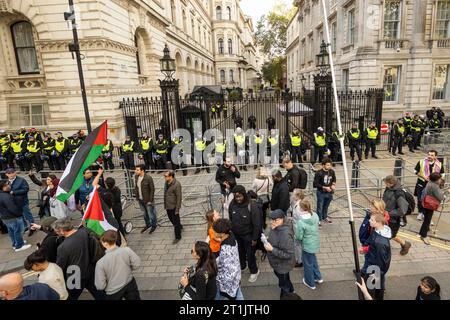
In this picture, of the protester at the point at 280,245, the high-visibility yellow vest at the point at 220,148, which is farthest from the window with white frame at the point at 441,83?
the protester at the point at 280,245

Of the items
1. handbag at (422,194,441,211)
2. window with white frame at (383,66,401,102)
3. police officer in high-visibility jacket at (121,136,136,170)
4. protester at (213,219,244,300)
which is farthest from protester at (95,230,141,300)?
window with white frame at (383,66,401,102)

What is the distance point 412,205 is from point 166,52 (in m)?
10.9

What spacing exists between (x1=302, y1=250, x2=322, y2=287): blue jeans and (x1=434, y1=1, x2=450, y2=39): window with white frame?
22.0 m

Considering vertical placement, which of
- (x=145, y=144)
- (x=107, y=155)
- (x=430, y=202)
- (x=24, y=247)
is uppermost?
(x=145, y=144)

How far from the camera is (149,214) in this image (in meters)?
7.74

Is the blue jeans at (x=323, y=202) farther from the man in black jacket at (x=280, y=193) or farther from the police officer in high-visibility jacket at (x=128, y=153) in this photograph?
the police officer in high-visibility jacket at (x=128, y=153)

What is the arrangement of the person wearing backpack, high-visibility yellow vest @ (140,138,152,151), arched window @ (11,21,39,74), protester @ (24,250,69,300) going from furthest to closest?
arched window @ (11,21,39,74), high-visibility yellow vest @ (140,138,152,151), the person wearing backpack, protester @ (24,250,69,300)

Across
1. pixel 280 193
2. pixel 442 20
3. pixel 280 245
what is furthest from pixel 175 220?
pixel 442 20

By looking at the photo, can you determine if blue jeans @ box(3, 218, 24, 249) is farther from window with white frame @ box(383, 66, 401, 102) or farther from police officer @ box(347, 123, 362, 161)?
window with white frame @ box(383, 66, 401, 102)

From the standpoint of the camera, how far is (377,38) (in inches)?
784

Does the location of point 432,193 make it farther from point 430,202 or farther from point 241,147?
point 241,147

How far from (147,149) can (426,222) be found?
9828 millimetres

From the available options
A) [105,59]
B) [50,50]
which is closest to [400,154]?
[105,59]

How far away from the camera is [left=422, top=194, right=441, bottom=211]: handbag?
591 centimetres
